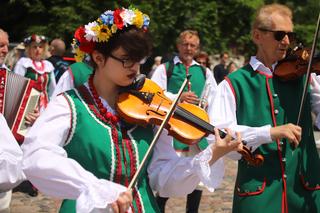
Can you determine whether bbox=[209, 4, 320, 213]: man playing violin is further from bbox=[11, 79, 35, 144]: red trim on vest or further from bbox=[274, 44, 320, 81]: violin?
bbox=[11, 79, 35, 144]: red trim on vest

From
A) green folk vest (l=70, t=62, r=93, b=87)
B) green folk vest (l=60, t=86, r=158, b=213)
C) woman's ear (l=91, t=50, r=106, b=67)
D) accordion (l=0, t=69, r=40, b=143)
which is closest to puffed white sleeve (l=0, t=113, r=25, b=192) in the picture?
green folk vest (l=60, t=86, r=158, b=213)

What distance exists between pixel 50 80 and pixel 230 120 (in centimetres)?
455

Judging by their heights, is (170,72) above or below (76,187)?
below

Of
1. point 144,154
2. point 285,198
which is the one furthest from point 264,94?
point 144,154

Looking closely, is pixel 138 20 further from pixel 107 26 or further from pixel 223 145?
pixel 223 145

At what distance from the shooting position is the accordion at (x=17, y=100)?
147 inches

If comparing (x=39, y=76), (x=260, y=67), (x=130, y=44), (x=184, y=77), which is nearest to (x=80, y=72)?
(x=184, y=77)

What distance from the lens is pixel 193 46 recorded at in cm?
606

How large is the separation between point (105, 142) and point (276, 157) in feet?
3.47

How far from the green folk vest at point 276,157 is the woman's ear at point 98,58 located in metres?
0.89

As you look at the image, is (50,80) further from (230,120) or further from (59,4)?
(59,4)

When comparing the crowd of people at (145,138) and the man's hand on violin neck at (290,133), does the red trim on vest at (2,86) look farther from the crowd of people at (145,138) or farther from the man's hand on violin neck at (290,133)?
the man's hand on violin neck at (290,133)

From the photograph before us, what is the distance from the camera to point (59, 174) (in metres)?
2.05

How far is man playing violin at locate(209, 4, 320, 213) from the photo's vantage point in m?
2.93
